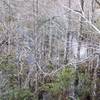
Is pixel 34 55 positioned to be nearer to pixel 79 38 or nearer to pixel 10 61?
pixel 10 61

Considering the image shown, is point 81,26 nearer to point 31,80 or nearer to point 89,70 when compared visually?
point 89,70

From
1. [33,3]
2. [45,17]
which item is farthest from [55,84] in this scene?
[33,3]

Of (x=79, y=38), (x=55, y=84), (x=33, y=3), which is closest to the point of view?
(x=55, y=84)

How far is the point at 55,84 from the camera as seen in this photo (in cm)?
576

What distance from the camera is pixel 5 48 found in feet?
20.4

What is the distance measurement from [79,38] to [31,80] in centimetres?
138

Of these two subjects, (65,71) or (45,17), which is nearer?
(65,71)

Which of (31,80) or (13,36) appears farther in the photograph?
(13,36)

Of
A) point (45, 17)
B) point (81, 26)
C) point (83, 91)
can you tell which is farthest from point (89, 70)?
point (45, 17)

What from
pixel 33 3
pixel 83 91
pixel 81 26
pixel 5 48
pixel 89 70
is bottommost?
pixel 83 91

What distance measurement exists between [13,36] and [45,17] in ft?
2.81

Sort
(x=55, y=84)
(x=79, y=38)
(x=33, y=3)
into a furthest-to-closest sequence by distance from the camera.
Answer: (x=33, y=3) → (x=79, y=38) → (x=55, y=84)

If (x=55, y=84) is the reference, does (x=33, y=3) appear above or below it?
above

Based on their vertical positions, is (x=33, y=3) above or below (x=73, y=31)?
above
